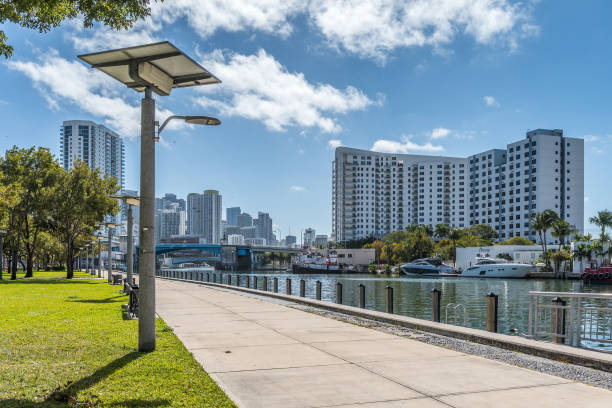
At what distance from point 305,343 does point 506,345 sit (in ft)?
12.5

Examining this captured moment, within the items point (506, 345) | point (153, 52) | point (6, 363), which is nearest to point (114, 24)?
point (153, 52)

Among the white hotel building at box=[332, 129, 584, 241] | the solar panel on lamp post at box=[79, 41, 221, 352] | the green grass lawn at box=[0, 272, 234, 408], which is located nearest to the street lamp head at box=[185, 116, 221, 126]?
the solar panel on lamp post at box=[79, 41, 221, 352]

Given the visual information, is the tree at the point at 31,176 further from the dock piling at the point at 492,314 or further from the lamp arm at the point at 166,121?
the dock piling at the point at 492,314

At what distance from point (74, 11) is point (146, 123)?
2180mm

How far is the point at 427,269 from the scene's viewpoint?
102188 millimetres

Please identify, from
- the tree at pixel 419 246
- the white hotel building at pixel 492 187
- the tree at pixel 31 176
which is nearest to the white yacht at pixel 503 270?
the tree at pixel 419 246

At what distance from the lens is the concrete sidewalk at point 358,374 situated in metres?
6.01

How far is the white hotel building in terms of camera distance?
151 m

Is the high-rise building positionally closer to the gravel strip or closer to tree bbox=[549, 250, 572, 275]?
tree bbox=[549, 250, 572, 275]

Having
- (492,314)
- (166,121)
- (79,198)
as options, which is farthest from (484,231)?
(166,121)

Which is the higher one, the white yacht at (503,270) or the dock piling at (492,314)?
the dock piling at (492,314)

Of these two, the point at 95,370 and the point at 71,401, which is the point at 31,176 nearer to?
the point at 95,370

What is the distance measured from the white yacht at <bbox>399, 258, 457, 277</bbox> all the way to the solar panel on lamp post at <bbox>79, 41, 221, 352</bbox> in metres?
96.0

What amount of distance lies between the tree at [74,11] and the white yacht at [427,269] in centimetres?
9697
